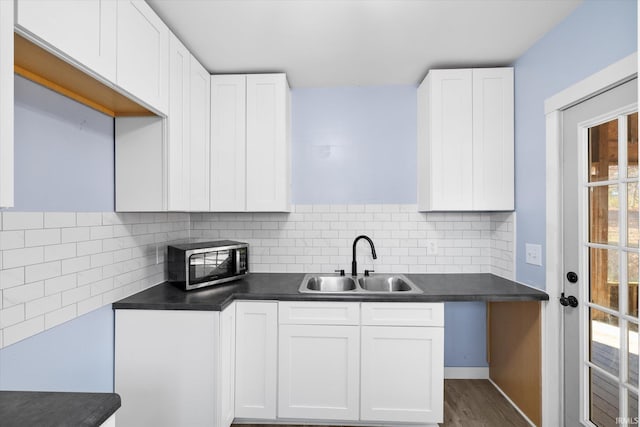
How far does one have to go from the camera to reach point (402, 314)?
6.57 ft

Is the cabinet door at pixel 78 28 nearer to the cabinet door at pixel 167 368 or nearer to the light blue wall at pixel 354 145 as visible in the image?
the cabinet door at pixel 167 368

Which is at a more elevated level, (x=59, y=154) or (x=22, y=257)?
(x=59, y=154)

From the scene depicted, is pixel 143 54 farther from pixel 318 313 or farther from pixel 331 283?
pixel 331 283

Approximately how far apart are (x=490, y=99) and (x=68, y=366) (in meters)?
2.92

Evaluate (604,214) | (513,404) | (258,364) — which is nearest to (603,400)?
(513,404)

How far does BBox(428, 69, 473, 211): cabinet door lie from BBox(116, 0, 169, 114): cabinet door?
175 centimetres

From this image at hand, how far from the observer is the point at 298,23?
1.84 m

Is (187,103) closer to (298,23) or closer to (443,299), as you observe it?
(298,23)

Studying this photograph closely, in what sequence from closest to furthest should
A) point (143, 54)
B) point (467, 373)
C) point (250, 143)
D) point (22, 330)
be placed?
point (22, 330), point (143, 54), point (250, 143), point (467, 373)

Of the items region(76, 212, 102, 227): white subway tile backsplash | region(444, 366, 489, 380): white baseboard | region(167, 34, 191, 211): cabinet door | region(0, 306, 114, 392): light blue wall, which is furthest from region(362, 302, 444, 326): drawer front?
region(76, 212, 102, 227): white subway tile backsplash

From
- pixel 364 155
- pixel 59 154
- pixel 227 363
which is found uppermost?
pixel 364 155

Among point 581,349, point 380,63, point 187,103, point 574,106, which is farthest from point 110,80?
point 581,349

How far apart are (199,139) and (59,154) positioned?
88cm

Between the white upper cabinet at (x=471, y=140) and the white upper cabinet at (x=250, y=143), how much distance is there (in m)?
1.11
